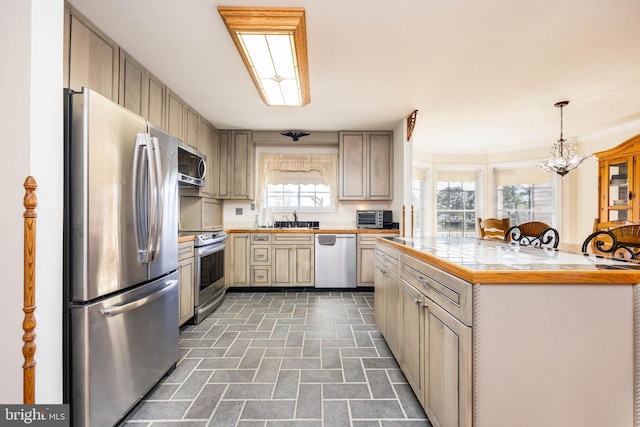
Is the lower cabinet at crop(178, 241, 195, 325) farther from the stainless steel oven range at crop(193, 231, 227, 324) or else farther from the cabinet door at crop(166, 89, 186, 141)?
the cabinet door at crop(166, 89, 186, 141)

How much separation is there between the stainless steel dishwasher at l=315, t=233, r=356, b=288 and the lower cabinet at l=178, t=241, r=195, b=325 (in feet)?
6.04

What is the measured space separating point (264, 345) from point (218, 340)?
455 mm

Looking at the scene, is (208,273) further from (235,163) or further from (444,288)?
(444,288)

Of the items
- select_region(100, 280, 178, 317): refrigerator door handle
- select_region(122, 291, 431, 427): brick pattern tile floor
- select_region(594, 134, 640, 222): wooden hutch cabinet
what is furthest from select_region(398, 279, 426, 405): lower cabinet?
select_region(594, 134, 640, 222): wooden hutch cabinet

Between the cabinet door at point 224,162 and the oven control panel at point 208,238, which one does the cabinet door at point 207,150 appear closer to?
the cabinet door at point 224,162

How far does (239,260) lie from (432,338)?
10.9 ft

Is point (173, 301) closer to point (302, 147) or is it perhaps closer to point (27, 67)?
point (27, 67)

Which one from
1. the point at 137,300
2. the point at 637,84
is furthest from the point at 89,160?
the point at 637,84

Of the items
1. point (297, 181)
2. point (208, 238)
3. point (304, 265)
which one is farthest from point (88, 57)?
point (304, 265)

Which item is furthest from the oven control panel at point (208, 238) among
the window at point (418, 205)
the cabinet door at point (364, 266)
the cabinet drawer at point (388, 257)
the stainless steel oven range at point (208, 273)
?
the window at point (418, 205)

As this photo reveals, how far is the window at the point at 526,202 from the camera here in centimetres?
521

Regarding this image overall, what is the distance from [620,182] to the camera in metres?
3.77

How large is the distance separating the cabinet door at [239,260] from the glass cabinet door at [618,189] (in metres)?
5.28

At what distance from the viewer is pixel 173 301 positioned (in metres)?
1.97
